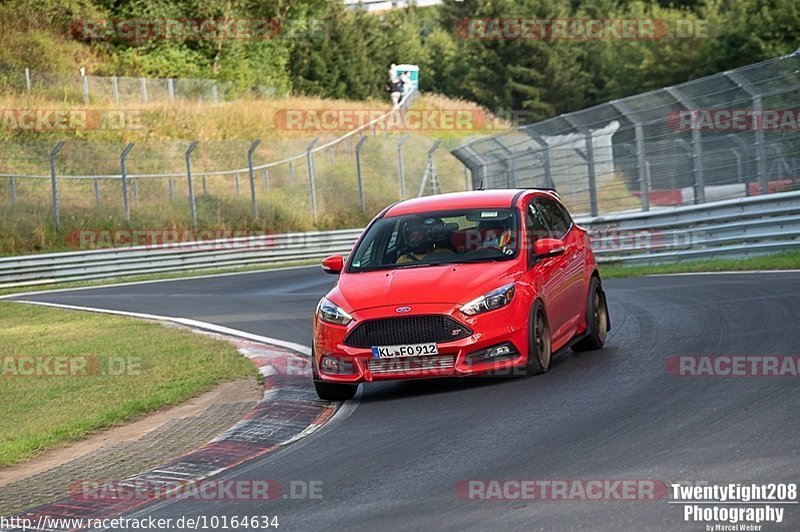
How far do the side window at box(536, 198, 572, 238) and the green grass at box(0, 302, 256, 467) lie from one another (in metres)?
3.22

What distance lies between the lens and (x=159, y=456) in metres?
8.85

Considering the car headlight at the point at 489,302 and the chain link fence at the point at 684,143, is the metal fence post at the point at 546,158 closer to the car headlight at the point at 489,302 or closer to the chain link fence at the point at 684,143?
the chain link fence at the point at 684,143

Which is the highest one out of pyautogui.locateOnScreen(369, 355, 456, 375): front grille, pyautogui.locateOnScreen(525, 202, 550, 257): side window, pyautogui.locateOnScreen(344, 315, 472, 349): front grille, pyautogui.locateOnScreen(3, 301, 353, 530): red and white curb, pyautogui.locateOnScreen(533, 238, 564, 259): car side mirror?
pyautogui.locateOnScreen(525, 202, 550, 257): side window

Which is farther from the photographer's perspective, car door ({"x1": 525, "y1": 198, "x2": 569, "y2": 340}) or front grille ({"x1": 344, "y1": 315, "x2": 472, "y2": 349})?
car door ({"x1": 525, "y1": 198, "x2": 569, "y2": 340})

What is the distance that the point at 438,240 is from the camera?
436 inches

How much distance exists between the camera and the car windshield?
1086cm

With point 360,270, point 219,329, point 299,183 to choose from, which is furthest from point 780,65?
point 299,183

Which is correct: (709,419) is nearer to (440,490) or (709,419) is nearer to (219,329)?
(440,490)

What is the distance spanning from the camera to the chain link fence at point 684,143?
1970 cm

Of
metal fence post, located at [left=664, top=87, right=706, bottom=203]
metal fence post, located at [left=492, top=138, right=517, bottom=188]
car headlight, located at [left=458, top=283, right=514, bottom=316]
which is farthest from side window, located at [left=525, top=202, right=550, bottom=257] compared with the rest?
metal fence post, located at [left=492, top=138, right=517, bottom=188]

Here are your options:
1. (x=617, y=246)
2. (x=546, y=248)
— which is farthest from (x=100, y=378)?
(x=617, y=246)

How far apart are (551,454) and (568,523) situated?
1.56 m

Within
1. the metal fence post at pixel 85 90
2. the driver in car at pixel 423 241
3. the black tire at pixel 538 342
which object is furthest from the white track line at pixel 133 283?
the metal fence post at pixel 85 90

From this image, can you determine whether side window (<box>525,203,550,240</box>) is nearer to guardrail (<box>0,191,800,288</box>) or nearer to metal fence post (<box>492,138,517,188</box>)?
guardrail (<box>0,191,800,288</box>)
